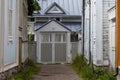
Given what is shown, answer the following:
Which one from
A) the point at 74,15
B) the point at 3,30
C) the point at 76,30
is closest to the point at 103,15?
the point at 3,30

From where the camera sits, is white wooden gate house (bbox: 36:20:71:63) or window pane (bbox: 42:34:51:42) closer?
white wooden gate house (bbox: 36:20:71:63)

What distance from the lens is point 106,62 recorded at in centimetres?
2625

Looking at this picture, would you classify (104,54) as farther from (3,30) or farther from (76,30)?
(76,30)

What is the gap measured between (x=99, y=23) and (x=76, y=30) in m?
21.4

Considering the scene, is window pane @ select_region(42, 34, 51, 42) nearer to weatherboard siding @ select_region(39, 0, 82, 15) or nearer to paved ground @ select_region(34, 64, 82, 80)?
weatherboard siding @ select_region(39, 0, 82, 15)

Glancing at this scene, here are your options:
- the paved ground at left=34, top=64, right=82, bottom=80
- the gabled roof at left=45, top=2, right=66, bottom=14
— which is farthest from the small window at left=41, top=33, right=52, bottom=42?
the paved ground at left=34, top=64, right=82, bottom=80

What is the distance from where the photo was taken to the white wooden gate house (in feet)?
136

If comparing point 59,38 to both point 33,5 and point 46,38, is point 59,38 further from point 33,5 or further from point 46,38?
point 33,5

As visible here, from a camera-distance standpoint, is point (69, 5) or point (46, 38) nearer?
point (46, 38)

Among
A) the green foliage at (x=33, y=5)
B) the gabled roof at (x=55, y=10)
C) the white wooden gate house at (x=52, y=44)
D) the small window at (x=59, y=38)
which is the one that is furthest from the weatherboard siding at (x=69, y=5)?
the green foliage at (x=33, y=5)

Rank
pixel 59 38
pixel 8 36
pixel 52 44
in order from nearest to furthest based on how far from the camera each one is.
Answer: pixel 8 36 → pixel 52 44 → pixel 59 38

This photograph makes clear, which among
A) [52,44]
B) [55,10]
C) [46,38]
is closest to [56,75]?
[52,44]

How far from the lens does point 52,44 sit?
41594mm

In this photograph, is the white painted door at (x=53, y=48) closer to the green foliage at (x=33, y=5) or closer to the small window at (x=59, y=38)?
the small window at (x=59, y=38)
